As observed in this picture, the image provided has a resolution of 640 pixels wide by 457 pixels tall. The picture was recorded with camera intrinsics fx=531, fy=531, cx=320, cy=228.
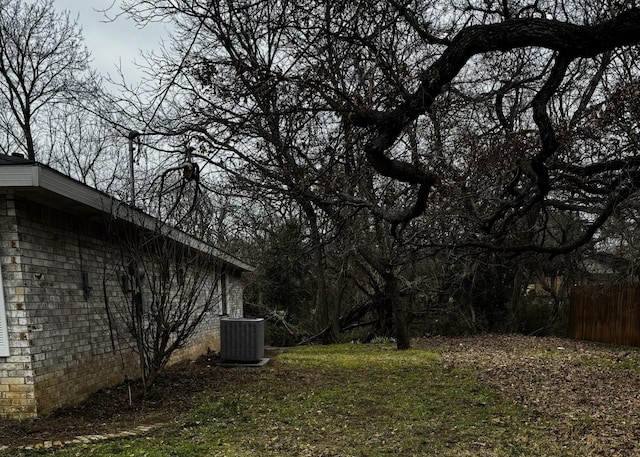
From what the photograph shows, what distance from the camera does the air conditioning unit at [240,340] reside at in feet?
31.9

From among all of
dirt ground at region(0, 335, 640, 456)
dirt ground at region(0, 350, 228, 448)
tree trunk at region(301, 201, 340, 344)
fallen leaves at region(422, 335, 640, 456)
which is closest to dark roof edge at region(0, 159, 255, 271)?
dirt ground at region(0, 350, 228, 448)

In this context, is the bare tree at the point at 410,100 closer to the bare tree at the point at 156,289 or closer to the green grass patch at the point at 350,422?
the bare tree at the point at 156,289

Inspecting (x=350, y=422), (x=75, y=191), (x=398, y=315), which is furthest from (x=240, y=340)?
(x=75, y=191)

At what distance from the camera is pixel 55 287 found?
5.95m

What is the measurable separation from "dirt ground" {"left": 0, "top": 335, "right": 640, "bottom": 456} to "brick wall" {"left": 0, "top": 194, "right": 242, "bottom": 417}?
0.89ft

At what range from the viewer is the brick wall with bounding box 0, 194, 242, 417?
5309mm

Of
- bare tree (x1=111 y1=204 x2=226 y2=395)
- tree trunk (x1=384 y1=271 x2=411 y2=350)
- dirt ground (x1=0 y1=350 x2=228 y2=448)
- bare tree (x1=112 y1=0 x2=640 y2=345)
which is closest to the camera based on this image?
bare tree (x1=112 y1=0 x2=640 y2=345)

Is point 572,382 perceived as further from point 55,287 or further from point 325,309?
point 325,309

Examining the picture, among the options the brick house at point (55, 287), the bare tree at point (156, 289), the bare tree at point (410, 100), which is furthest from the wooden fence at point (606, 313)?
the bare tree at point (156, 289)

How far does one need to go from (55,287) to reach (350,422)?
3.57 meters

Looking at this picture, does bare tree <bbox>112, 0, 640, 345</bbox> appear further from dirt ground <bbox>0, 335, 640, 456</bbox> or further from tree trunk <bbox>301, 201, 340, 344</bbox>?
tree trunk <bbox>301, 201, 340, 344</bbox>

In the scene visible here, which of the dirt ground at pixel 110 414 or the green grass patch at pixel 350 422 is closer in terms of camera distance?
the green grass patch at pixel 350 422

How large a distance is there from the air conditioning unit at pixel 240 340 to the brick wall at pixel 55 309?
2.25 metres

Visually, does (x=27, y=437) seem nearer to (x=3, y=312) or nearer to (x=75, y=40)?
(x=3, y=312)
